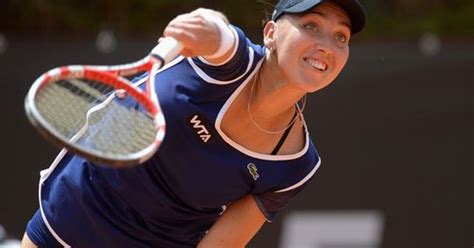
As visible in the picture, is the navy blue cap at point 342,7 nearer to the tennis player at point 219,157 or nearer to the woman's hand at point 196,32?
the tennis player at point 219,157

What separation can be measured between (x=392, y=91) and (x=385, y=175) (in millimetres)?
464

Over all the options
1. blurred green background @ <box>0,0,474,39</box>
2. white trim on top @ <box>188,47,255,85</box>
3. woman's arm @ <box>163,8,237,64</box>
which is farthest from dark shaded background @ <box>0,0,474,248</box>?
woman's arm @ <box>163,8,237,64</box>

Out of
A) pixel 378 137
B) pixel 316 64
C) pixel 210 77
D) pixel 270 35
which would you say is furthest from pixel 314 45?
pixel 378 137

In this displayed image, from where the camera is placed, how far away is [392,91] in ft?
19.0

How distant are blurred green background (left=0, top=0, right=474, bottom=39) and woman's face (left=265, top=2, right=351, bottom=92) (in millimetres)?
3020

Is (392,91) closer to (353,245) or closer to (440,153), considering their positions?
(440,153)

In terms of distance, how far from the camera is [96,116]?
3162 millimetres

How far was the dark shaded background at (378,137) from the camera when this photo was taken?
5.80m

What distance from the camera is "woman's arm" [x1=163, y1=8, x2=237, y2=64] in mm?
2816

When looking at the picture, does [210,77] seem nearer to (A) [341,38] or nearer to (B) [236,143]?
(B) [236,143]

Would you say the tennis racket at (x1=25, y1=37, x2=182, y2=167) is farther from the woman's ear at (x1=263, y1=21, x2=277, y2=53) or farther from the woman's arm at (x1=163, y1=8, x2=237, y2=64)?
the woman's ear at (x1=263, y1=21, x2=277, y2=53)

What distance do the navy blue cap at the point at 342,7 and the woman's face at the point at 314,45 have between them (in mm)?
20

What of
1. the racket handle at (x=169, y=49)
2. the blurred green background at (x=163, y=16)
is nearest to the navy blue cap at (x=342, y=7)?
the racket handle at (x=169, y=49)

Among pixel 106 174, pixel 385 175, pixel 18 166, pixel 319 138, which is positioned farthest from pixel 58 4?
pixel 106 174
